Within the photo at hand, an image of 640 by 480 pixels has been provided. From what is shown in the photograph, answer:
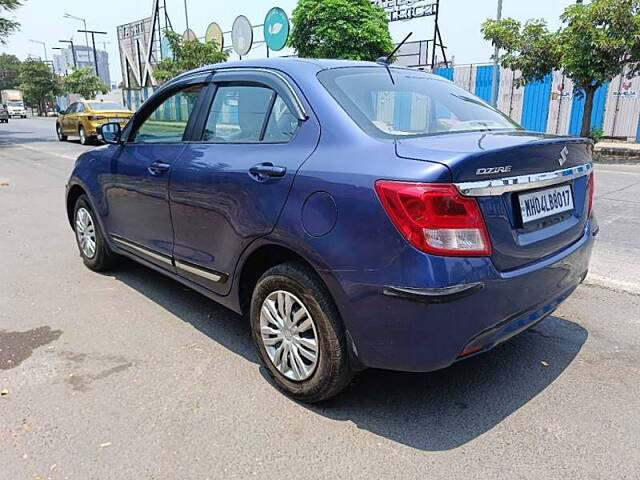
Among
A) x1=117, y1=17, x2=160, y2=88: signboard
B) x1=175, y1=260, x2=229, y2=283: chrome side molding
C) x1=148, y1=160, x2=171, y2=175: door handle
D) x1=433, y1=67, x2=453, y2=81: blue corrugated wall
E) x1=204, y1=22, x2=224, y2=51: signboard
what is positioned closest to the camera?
x1=175, y1=260, x2=229, y2=283: chrome side molding

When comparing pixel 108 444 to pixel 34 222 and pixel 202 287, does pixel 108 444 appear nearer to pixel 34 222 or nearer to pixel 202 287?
pixel 202 287

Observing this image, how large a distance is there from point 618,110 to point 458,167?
64.0 feet

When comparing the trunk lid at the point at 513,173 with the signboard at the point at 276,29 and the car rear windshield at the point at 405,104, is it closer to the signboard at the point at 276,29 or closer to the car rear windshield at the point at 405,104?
the car rear windshield at the point at 405,104

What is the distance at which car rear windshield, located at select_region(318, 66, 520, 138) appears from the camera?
2.64m

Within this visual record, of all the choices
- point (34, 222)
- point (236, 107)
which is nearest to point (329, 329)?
point (236, 107)

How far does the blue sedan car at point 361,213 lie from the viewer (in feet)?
7.01

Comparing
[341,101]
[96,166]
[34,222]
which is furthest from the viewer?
[34,222]

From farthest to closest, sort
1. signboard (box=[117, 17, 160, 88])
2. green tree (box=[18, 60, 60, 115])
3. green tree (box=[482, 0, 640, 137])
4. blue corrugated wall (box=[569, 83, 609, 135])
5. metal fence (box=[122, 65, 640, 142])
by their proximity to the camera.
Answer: green tree (box=[18, 60, 60, 115])
signboard (box=[117, 17, 160, 88])
blue corrugated wall (box=[569, 83, 609, 135])
metal fence (box=[122, 65, 640, 142])
green tree (box=[482, 0, 640, 137])

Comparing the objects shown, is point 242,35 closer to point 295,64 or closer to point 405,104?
point 295,64

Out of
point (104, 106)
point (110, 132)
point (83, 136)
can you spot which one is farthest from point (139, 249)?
point (104, 106)

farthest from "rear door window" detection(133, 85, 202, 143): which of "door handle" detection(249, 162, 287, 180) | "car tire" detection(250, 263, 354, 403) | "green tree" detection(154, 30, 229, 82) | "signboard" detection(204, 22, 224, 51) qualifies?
"signboard" detection(204, 22, 224, 51)

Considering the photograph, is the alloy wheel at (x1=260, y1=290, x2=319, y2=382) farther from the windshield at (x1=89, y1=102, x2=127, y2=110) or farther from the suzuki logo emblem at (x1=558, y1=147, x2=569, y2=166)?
the windshield at (x1=89, y1=102, x2=127, y2=110)

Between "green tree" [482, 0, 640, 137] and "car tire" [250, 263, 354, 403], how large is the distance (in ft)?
44.3

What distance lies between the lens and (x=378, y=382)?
2.91 meters
